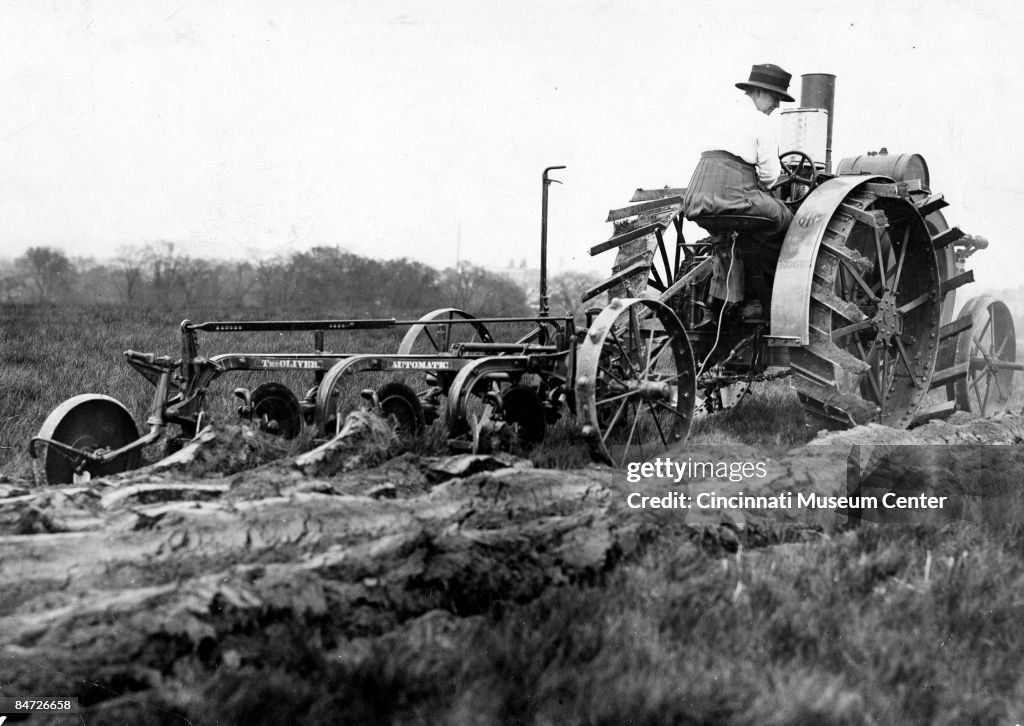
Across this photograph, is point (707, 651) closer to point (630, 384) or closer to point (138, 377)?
point (630, 384)

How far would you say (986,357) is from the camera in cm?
823

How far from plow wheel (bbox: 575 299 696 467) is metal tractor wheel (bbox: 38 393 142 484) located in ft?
7.92

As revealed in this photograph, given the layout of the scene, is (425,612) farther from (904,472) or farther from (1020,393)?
(1020,393)

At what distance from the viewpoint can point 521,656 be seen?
2775mm

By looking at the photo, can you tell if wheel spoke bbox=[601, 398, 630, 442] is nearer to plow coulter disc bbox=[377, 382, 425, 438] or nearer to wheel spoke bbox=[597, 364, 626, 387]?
wheel spoke bbox=[597, 364, 626, 387]

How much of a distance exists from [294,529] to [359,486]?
66cm

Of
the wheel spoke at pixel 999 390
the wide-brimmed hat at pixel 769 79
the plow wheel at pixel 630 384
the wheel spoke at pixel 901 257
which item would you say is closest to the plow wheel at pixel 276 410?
the plow wheel at pixel 630 384

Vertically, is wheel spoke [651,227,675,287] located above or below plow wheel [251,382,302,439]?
above

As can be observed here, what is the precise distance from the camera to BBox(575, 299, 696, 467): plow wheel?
5.11 meters

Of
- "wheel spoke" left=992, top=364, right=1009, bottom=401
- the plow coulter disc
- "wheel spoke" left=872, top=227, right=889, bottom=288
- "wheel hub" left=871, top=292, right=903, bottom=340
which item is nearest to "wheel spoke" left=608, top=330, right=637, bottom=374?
the plow coulter disc

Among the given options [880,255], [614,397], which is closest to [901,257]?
[880,255]

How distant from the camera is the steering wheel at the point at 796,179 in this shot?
6688mm

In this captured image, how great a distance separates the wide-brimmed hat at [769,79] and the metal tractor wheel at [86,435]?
16.0 ft

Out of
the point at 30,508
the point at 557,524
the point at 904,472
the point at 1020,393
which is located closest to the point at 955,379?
the point at 1020,393
